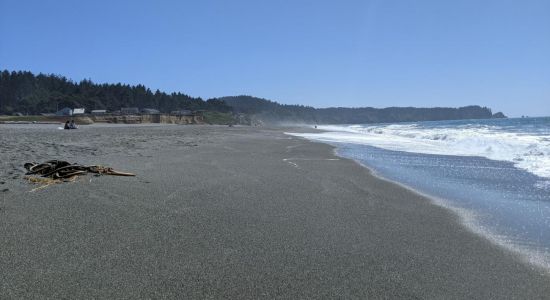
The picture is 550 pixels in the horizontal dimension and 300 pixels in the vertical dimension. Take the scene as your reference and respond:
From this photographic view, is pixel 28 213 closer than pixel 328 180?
Yes

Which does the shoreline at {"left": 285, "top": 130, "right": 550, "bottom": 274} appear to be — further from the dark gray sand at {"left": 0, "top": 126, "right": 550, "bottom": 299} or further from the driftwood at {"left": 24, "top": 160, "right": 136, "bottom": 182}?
the driftwood at {"left": 24, "top": 160, "right": 136, "bottom": 182}

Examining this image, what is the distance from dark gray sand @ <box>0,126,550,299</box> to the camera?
3393 millimetres

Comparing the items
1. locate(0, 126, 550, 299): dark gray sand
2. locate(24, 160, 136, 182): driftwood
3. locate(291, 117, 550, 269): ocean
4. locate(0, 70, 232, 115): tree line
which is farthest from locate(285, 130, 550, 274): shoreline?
locate(0, 70, 232, 115): tree line

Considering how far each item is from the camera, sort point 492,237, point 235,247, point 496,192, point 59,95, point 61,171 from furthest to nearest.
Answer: point 59,95 → point 496,192 → point 61,171 → point 492,237 → point 235,247

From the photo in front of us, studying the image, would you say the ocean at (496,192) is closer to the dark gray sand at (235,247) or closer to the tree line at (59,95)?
the dark gray sand at (235,247)

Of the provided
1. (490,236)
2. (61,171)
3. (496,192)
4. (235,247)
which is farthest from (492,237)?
(61,171)

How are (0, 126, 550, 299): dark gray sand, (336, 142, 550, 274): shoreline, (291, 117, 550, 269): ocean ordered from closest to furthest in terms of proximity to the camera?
(0, 126, 550, 299): dark gray sand → (336, 142, 550, 274): shoreline → (291, 117, 550, 269): ocean

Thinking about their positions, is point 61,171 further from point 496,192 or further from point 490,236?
point 496,192

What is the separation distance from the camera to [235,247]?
4371mm

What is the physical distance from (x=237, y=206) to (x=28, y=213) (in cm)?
270

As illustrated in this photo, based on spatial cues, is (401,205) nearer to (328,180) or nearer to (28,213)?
(328,180)

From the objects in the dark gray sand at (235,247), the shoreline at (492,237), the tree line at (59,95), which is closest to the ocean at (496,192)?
the shoreline at (492,237)

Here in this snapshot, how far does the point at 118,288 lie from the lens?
3244 millimetres

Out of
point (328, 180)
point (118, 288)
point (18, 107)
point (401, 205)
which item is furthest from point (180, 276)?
point (18, 107)
